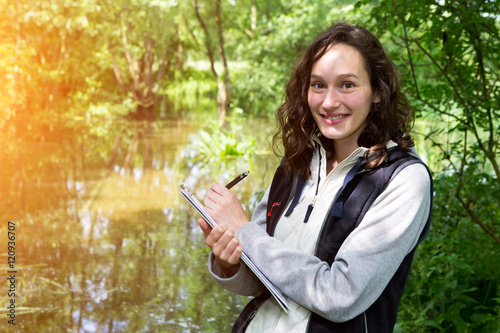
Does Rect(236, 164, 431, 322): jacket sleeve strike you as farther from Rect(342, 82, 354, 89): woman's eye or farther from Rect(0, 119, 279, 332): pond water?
Rect(0, 119, 279, 332): pond water

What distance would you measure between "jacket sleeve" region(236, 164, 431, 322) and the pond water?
0.85m

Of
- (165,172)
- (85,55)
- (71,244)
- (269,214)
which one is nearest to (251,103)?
(85,55)

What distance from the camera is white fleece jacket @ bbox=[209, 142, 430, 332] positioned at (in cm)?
146

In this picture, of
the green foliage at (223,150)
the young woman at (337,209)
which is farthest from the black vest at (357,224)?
the green foliage at (223,150)

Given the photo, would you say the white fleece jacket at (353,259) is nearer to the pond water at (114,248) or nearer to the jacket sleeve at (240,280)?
the jacket sleeve at (240,280)

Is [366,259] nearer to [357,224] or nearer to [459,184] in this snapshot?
[357,224]

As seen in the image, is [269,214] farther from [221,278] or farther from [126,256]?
[126,256]

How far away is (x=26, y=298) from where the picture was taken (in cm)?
476

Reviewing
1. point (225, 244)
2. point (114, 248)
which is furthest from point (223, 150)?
point (225, 244)

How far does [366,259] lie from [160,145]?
12.8 m

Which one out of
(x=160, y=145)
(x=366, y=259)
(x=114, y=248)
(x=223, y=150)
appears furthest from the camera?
(x=160, y=145)

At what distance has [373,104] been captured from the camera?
1778mm

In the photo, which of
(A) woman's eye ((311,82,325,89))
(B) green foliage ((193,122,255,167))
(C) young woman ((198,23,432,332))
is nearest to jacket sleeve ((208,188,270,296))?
(C) young woman ((198,23,432,332))

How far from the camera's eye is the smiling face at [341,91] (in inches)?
67.2
